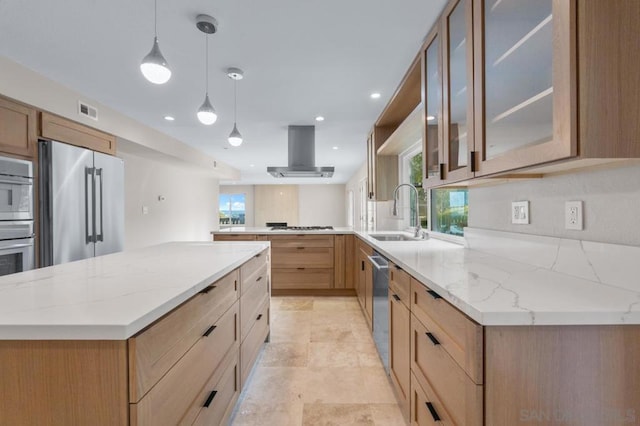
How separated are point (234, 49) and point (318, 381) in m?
2.33

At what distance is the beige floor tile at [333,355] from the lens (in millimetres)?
2256

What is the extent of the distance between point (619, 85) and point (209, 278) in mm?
1432

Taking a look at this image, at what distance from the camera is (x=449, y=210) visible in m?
2.69

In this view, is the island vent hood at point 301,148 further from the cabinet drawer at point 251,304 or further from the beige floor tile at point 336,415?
the beige floor tile at point 336,415

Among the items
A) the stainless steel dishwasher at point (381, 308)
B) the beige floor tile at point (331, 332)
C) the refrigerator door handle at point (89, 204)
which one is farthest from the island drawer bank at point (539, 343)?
the refrigerator door handle at point (89, 204)

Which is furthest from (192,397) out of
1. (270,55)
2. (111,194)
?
(111,194)

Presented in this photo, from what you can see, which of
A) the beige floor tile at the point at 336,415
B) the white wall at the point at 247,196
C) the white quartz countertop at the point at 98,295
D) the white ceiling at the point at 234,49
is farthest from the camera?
the white wall at the point at 247,196

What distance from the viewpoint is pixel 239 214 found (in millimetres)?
12016

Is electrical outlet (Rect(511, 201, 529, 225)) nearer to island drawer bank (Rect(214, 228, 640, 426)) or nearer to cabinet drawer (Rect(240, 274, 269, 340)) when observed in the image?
island drawer bank (Rect(214, 228, 640, 426))

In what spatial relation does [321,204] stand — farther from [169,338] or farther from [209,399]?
[169,338]

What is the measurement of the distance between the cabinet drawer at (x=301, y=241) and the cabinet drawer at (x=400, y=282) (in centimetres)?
213

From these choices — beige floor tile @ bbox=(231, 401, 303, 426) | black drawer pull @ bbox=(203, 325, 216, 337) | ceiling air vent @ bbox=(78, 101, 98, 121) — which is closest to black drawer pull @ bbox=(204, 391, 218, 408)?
black drawer pull @ bbox=(203, 325, 216, 337)

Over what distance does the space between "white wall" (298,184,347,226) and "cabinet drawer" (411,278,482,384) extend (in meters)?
10.6

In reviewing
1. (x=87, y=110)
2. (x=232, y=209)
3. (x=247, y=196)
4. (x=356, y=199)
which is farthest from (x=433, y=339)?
(x=232, y=209)
